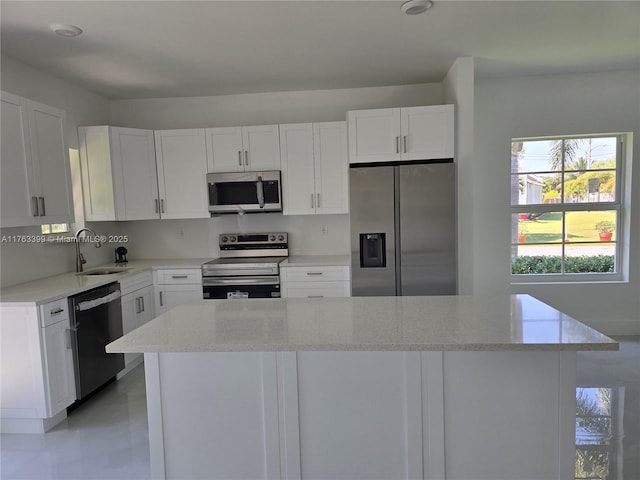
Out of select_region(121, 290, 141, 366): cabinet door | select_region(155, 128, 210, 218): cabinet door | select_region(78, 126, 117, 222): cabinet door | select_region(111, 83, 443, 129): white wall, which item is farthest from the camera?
select_region(111, 83, 443, 129): white wall

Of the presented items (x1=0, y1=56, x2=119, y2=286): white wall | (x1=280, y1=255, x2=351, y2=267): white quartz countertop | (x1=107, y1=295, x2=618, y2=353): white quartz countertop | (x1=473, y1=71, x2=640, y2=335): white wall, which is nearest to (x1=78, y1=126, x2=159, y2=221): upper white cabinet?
(x1=0, y1=56, x2=119, y2=286): white wall

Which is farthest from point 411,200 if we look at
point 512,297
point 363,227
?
point 512,297

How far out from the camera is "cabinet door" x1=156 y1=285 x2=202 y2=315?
12.5 ft

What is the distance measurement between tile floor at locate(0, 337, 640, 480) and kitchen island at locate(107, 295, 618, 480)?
2.42ft

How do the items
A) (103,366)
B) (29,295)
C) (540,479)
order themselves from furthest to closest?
(103,366)
(29,295)
(540,479)

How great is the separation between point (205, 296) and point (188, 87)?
Answer: 202cm

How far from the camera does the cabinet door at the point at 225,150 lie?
3.96 m

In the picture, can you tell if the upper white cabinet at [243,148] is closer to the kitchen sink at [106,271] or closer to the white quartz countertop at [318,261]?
the white quartz countertop at [318,261]

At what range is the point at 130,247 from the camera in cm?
443

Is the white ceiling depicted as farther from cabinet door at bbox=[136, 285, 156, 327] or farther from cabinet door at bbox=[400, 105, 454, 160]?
cabinet door at bbox=[136, 285, 156, 327]

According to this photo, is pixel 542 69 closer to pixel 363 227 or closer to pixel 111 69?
pixel 363 227

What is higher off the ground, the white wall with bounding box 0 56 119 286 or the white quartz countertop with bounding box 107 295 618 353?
the white wall with bounding box 0 56 119 286

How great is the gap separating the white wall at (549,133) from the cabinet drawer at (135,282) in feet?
10.7

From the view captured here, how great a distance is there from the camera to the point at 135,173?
153 inches
